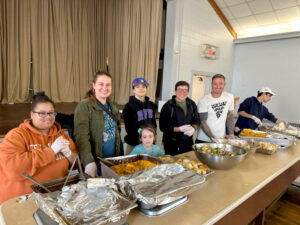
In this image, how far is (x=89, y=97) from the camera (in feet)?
5.19

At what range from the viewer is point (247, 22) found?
16.4ft

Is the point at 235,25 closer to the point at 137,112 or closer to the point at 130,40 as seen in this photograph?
the point at 130,40

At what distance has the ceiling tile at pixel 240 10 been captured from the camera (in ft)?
15.2

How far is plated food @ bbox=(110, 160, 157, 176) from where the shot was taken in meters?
1.13

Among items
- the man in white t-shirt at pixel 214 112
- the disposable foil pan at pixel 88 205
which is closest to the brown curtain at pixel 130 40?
the man in white t-shirt at pixel 214 112

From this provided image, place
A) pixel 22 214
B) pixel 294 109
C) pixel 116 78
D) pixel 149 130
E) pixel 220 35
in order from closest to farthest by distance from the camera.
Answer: pixel 22 214
pixel 149 130
pixel 294 109
pixel 220 35
pixel 116 78

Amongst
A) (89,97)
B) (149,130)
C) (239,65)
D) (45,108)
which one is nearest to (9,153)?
(45,108)

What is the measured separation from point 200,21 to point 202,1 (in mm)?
424

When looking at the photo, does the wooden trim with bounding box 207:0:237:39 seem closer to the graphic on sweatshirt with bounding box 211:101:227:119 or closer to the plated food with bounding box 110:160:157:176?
the graphic on sweatshirt with bounding box 211:101:227:119

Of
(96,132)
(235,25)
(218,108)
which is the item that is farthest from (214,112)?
(235,25)

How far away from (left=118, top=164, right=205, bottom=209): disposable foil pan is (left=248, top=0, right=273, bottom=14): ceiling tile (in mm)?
4713

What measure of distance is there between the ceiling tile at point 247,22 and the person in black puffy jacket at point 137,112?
4101 millimetres

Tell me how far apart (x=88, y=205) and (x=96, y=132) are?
0.80 metres

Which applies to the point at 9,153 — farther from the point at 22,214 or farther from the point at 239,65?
the point at 239,65
